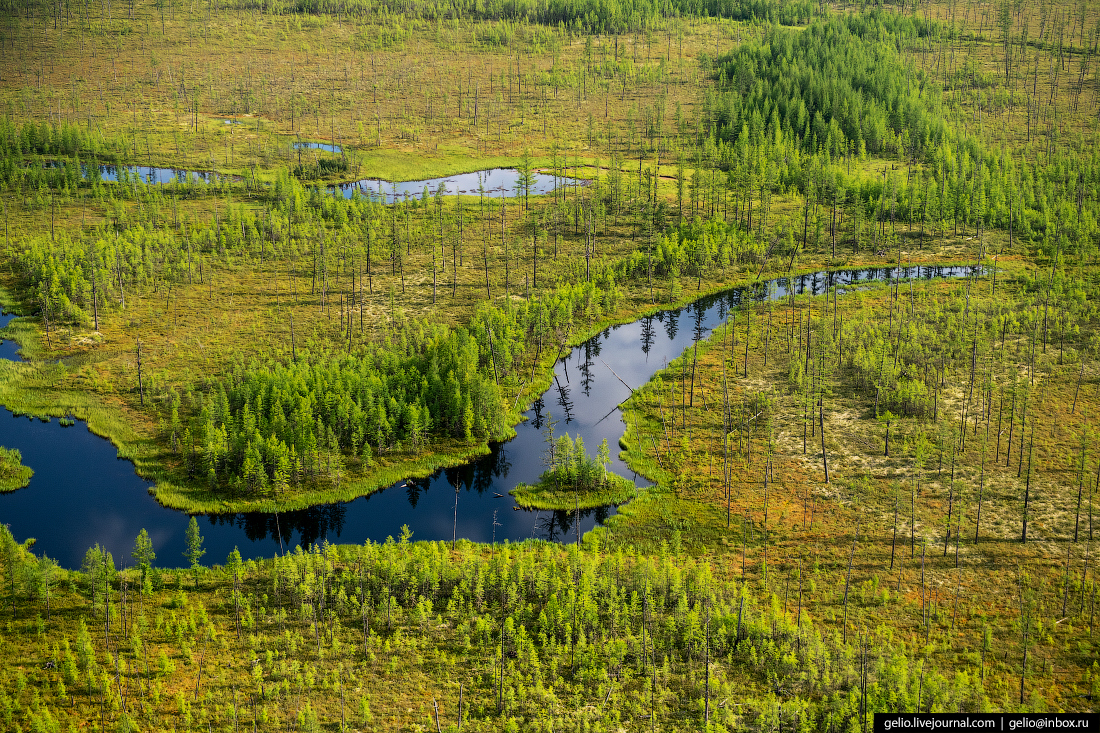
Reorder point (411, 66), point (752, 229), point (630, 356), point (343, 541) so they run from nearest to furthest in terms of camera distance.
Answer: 1. point (343, 541)
2. point (630, 356)
3. point (752, 229)
4. point (411, 66)

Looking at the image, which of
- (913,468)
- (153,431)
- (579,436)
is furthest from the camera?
(153,431)

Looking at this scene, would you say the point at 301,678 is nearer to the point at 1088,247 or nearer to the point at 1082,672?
the point at 1082,672

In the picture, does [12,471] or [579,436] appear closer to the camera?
[12,471]

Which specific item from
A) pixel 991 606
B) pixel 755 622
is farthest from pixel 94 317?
pixel 991 606

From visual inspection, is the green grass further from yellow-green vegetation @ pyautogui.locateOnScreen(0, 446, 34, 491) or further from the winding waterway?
yellow-green vegetation @ pyautogui.locateOnScreen(0, 446, 34, 491)

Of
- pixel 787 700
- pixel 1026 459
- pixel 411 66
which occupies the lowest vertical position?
pixel 787 700

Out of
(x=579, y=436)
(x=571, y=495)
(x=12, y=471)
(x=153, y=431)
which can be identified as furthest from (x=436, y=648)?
(x=12, y=471)

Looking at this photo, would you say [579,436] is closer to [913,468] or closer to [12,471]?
[913,468]
